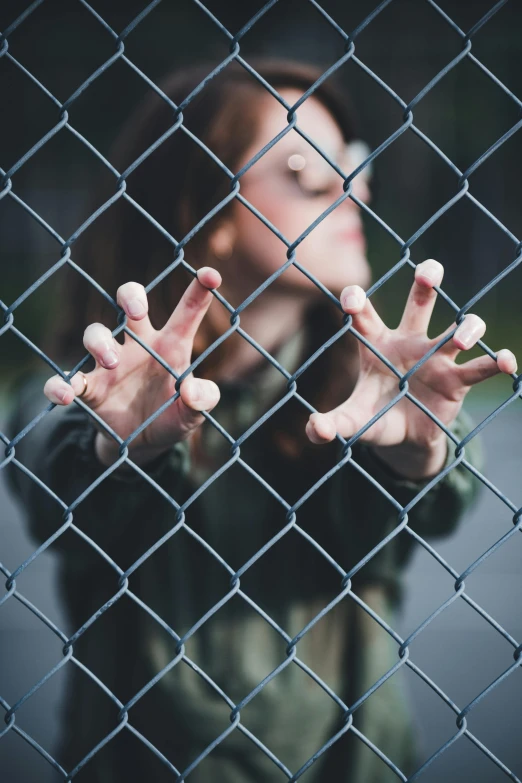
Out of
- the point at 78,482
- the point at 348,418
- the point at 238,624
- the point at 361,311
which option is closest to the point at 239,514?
the point at 238,624

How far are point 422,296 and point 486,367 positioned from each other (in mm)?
119

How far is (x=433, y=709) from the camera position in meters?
2.94

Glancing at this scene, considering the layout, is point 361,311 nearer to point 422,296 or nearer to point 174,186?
point 422,296

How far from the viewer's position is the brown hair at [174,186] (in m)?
1.39

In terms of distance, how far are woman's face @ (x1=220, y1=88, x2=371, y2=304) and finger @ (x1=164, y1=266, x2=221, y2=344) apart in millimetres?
382

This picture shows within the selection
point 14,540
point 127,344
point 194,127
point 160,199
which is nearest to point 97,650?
point 127,344

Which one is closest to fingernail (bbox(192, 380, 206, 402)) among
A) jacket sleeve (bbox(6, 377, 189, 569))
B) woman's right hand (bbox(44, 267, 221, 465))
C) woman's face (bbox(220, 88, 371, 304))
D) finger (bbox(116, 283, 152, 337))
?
woman's right hand (bbox(44, 267, 221, 465))

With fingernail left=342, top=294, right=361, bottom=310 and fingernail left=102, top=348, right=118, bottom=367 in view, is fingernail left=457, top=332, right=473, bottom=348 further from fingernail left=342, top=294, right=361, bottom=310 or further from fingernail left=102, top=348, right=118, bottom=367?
fingernail left=102, top=348, right=118, bottom=367

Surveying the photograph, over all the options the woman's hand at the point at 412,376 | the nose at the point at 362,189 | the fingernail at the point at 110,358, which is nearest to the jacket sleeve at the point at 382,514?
the woman's hand at the point at 412,376

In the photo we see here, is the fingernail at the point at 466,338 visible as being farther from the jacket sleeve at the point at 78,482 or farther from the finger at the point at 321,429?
the jacket sleeve at the point at 78,482

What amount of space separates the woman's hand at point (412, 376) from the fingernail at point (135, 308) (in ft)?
0.79

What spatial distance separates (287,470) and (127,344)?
0.59m

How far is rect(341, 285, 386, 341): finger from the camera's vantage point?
95 centimetres

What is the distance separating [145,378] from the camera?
39.8 inches
